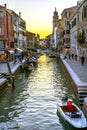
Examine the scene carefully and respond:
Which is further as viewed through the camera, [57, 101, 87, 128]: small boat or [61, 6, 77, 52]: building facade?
[61, 6, 77, 52]: building facade

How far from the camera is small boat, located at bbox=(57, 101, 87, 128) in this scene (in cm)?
2055

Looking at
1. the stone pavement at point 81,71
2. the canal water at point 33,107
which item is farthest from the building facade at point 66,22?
the canal water at point 33,107

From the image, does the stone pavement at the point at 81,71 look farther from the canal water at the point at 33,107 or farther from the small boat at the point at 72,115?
the small boat at the point at 72,115

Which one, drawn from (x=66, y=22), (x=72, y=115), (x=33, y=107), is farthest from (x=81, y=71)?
(x=66, y=22)

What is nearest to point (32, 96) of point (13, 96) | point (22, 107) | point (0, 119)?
point (13, 96)

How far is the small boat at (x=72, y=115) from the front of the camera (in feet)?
67.4

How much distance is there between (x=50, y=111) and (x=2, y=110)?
382 cm

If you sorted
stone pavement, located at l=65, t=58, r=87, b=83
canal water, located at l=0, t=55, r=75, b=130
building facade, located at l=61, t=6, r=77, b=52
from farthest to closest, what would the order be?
building facade, located at l=61, t=6, r=77, b=52, stone pavement, located at l=65, t=58, r=87, b=83, canal water, located at l=0, t=55, r=75, b=130

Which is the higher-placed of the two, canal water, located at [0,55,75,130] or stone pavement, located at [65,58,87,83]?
stone pavement, located at [65,58,87,83]

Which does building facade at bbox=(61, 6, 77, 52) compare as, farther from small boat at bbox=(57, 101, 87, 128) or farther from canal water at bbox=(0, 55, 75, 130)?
small boat at bbox=(57, 101, 87, 128)

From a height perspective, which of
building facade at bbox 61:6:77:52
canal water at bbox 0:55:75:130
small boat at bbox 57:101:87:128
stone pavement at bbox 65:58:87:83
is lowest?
canal water at bbox 0:55:75:130

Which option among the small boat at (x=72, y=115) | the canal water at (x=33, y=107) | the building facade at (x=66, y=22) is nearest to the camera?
the small boat at (x=72, y=115)

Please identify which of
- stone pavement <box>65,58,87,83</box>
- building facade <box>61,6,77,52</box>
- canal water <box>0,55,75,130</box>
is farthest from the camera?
building facade <box>61,6,77,52</box>

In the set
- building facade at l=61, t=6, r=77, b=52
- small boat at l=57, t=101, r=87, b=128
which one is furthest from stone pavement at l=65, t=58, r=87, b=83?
building facade at l=61, t=6, r=77, b=52
